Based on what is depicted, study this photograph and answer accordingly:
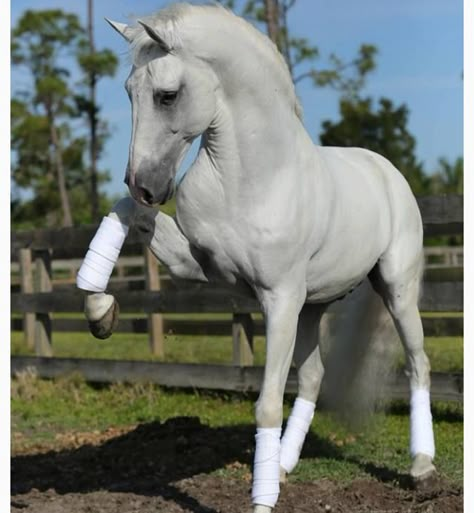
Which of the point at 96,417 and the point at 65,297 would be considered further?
the point at 65,297

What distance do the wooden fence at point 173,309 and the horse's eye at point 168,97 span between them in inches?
96.7

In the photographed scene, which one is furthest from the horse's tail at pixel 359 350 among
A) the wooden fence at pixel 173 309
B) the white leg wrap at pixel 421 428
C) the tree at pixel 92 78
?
the tree at pixel 92 78

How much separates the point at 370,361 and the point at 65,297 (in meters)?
4.56

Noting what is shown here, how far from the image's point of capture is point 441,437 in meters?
5.91

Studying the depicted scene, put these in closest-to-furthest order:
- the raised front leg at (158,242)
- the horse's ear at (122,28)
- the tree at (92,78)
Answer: the horse's ear at (122,28), the raised front leg at (158,242), the tree at (92,78)

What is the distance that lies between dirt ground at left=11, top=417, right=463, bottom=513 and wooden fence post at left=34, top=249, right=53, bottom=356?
3293 mm

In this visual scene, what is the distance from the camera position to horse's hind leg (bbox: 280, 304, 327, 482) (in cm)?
483

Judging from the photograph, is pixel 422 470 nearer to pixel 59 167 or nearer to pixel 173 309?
pixel 173 309

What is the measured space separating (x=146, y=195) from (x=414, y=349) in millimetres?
2129

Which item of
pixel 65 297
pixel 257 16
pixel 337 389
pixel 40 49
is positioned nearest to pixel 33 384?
pixel 65 297

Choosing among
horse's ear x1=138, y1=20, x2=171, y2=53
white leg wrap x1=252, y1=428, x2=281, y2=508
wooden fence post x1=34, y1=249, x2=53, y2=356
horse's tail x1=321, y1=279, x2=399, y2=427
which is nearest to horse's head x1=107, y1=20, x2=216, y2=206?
horse's ear x1=138, y1=20, x2=171, y2=53

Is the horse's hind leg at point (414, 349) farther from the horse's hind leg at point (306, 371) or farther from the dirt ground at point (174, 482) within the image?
the horse's hind leg at point (306, 371)

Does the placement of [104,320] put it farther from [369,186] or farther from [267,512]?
[369,186]

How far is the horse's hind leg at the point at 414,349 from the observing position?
4730 mm
